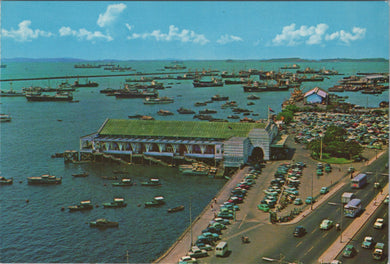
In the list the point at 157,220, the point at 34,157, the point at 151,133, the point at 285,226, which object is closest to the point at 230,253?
the point at 285,226

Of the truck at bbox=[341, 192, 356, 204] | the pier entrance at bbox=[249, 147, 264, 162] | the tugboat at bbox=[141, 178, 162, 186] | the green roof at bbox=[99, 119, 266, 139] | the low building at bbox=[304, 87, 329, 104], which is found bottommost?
the tugboat at bbox=[141, 178, 162, 186]

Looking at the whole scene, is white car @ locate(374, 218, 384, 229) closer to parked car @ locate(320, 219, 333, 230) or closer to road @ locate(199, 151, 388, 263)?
road @ locate(199, 151, 388, 263)

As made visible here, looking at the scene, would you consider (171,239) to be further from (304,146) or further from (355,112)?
(355,112)

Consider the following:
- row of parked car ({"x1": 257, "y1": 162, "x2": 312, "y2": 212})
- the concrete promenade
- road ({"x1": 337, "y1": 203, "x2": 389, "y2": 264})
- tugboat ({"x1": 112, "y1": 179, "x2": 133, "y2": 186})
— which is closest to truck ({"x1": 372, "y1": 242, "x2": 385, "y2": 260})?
road ({"x1": 337, "y1": 203, "x2": 389, "y2": 264})

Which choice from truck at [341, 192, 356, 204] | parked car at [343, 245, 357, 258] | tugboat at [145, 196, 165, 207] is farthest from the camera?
tugboat at [145, 196, 165, 207]

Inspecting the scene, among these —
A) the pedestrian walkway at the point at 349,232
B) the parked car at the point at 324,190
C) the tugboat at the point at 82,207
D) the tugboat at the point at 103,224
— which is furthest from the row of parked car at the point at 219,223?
the tugboat at the point at 82,207

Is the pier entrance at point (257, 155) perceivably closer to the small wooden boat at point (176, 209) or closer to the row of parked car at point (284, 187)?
the row of parked car at point (284, 187)
